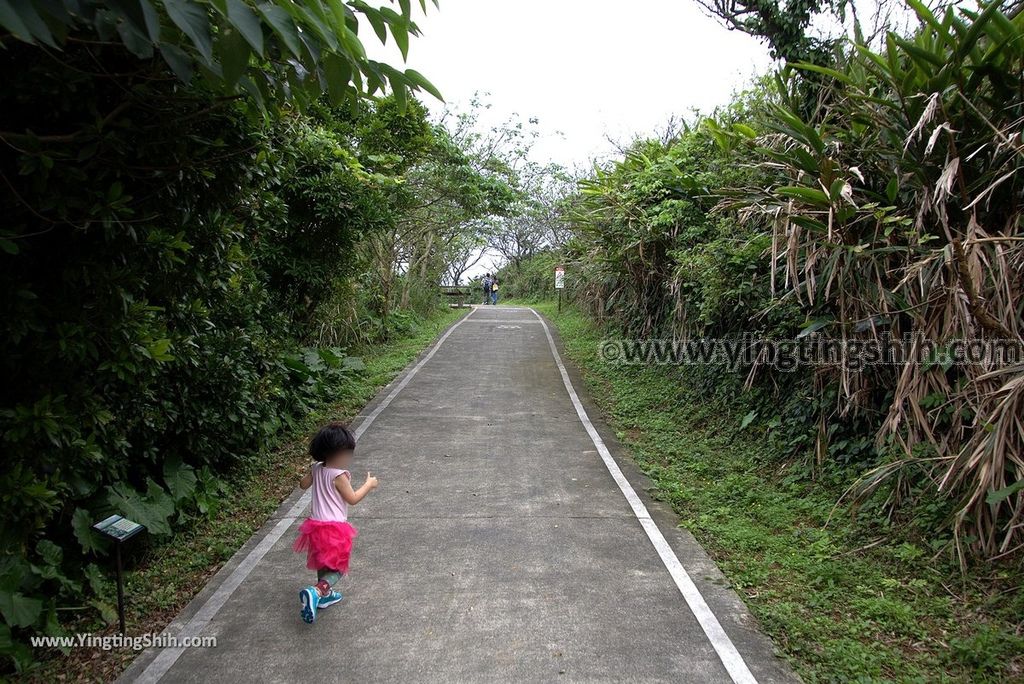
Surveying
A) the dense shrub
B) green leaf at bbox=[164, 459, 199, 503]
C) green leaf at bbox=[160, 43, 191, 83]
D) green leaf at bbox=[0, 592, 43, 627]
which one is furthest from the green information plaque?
the dense shrub

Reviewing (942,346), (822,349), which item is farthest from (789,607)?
(822,349)

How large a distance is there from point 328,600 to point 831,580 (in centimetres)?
338

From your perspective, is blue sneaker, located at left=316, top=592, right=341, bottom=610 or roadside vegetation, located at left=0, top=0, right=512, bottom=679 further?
blue sneaker, located at left=316, top=592, right=341, bottom=610

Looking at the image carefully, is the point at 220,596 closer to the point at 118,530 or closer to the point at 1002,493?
the point at 118,530

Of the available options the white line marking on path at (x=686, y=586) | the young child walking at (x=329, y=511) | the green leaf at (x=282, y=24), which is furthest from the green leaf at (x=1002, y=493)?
the green leaf at (x=282, y=24)

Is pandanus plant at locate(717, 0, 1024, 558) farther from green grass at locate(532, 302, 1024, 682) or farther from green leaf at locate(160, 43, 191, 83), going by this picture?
green leaf at locate(160, 43, 191, 83)

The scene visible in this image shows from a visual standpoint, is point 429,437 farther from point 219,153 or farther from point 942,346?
point 942,346

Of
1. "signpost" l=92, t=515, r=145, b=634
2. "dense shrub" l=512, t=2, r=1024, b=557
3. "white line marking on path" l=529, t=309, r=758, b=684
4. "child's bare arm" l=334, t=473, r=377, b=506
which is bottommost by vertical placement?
"white line marking on path" l=529, t=309, r=758, b=684

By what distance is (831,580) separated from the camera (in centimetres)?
480

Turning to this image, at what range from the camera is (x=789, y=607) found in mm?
4449

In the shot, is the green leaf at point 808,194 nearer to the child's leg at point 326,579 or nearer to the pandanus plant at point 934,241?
the pandanus plant at point 934,241

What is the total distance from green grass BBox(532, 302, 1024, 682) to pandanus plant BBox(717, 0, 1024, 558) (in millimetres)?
359

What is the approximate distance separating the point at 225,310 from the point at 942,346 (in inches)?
240

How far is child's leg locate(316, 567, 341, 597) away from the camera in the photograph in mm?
4352
